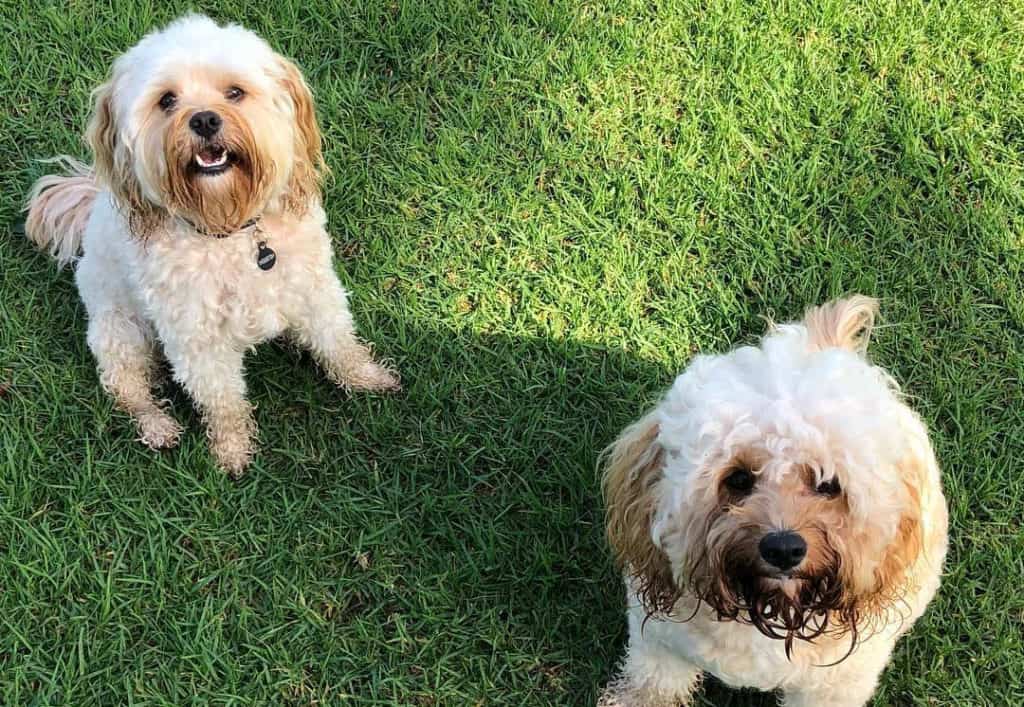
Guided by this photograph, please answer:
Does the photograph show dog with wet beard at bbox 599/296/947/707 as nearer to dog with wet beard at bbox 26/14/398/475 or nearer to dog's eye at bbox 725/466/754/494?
dog's eye at bbox 725/466/754/494

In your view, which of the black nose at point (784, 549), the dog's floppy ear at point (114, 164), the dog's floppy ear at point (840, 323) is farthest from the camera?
the dog's floppy ear at point (114, 164)

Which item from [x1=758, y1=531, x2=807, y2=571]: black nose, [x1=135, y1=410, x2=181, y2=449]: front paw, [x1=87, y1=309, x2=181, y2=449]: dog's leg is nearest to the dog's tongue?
[x1=87, y1=309, x2=181, y2=449]: dog's leg

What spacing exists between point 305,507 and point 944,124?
10.1ft

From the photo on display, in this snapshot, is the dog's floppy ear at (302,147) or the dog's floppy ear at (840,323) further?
the dog's floppy ear at (302,147)

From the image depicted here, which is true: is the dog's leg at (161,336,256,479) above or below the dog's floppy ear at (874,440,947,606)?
below

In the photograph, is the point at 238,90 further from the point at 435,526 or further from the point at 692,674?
the point at 692,674

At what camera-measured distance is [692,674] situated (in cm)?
269

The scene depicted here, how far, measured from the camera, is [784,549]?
188cm

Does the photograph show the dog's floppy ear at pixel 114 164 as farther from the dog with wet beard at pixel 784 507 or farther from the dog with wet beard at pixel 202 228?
the dog with wet beard at pixel 784 507

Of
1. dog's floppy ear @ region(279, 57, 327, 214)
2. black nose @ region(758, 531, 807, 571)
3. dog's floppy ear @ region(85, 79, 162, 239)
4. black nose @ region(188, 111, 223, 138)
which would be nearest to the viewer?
black nose @ region(758, 531, 807, 571)

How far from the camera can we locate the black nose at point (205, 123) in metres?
2.55

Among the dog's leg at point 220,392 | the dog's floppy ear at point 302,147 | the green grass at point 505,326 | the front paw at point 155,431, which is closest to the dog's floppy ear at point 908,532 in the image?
the green grass at point 505,326

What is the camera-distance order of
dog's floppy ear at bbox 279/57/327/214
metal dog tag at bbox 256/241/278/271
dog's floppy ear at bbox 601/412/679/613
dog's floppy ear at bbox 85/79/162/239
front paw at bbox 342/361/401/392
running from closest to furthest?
dog's floppy ear at bbox 601/412/679/613 → dog's floppy ear at bbox 85/79/162/239 → dog's floppy ear at bbox 279/57/327/214 → metal dog tag at bbox 256/241/278/271 → front paw at bbox 342/361/401/392

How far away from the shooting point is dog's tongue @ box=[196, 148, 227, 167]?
8.54 ft
